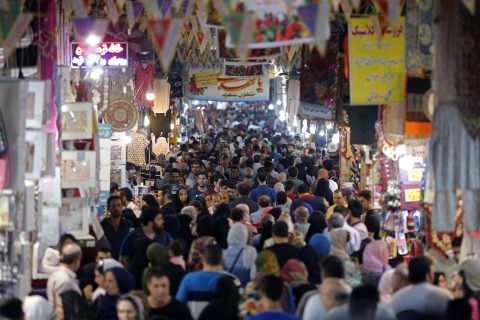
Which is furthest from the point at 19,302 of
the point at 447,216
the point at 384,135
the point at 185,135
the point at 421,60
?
the point at 185,135

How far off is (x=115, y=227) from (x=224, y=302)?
16.6 feet

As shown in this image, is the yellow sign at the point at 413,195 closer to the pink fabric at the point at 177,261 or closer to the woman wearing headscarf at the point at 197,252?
the woman wearing headscarf at the point at 197,252

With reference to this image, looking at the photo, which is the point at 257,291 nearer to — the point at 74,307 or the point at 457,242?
the point at 74,307

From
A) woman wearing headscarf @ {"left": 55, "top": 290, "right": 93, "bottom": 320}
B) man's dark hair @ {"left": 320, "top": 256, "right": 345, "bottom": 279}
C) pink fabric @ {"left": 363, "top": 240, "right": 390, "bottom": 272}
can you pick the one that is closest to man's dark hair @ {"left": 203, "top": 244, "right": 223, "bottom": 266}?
man's dark hair @ {"left": 320, "top": 256, "right": 345, "bottom": 279}

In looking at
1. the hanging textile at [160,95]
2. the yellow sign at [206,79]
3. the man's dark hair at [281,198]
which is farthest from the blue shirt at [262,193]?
the yellow sign at [206,79]

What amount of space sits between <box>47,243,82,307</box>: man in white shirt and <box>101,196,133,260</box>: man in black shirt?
10.2 ft

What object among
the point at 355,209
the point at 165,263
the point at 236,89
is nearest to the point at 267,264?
the point at 165,263

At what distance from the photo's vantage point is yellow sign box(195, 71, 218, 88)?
29.1 m

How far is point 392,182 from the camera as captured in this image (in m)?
15.0

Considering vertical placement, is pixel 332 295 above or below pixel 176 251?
below

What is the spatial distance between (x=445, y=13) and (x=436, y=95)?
32.2 inches

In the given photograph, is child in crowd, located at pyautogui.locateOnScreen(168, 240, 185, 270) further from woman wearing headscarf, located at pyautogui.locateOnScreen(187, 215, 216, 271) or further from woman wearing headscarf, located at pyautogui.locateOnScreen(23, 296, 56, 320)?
woman wearing headscarf, located at pyautogui.locateOnScreen(23, 296, 56, 320)

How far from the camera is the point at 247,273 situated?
445 inches

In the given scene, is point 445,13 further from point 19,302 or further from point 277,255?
point 19,302
